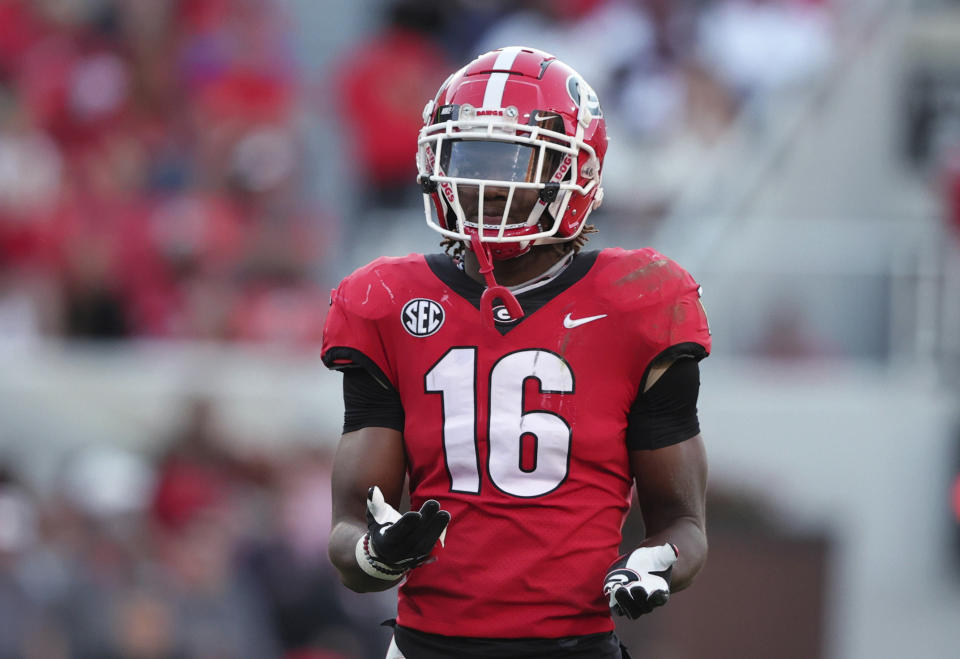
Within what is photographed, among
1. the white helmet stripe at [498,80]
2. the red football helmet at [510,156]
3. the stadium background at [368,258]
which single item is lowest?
the stadium background at [368,258]

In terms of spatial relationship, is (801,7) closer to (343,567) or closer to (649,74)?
(649,74)

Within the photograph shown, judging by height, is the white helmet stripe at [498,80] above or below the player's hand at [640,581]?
above

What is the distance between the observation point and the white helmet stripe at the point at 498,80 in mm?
3338

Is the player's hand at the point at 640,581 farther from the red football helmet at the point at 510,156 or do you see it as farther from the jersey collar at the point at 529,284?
the red football helmet at the point at 510,156

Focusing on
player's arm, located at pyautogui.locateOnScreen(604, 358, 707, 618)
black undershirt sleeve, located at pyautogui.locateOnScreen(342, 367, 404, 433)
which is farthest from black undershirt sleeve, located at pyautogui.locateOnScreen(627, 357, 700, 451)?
black undershirt sleeve, located at pyautogui.locateOnScreen(342, 367, 404, 433)

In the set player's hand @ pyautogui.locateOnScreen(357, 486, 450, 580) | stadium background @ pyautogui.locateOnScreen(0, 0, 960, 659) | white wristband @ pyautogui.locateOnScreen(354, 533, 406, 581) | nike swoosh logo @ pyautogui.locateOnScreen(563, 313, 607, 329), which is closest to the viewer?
player's hand @ pyautogui.locateOnScreen(357, 486, 450, 580)

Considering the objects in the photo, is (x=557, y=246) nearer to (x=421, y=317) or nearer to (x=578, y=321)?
(x=578, y=321)

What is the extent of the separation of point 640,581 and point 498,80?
3.53 ft

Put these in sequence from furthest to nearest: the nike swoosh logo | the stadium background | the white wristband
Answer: the stadium background → the nike swoosh logo → the white wristband

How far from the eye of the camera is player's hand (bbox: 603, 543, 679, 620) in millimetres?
3025

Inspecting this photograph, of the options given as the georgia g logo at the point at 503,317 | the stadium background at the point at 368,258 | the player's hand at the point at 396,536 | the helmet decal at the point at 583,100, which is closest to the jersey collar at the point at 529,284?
the georgia g logo at the point at 503,317

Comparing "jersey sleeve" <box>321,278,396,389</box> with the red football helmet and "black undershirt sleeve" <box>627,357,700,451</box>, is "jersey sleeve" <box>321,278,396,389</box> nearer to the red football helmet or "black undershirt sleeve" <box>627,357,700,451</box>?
the red football helmet

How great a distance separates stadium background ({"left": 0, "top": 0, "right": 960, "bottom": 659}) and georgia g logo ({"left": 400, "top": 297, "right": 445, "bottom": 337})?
3981 millimetres

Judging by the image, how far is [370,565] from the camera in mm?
3166
